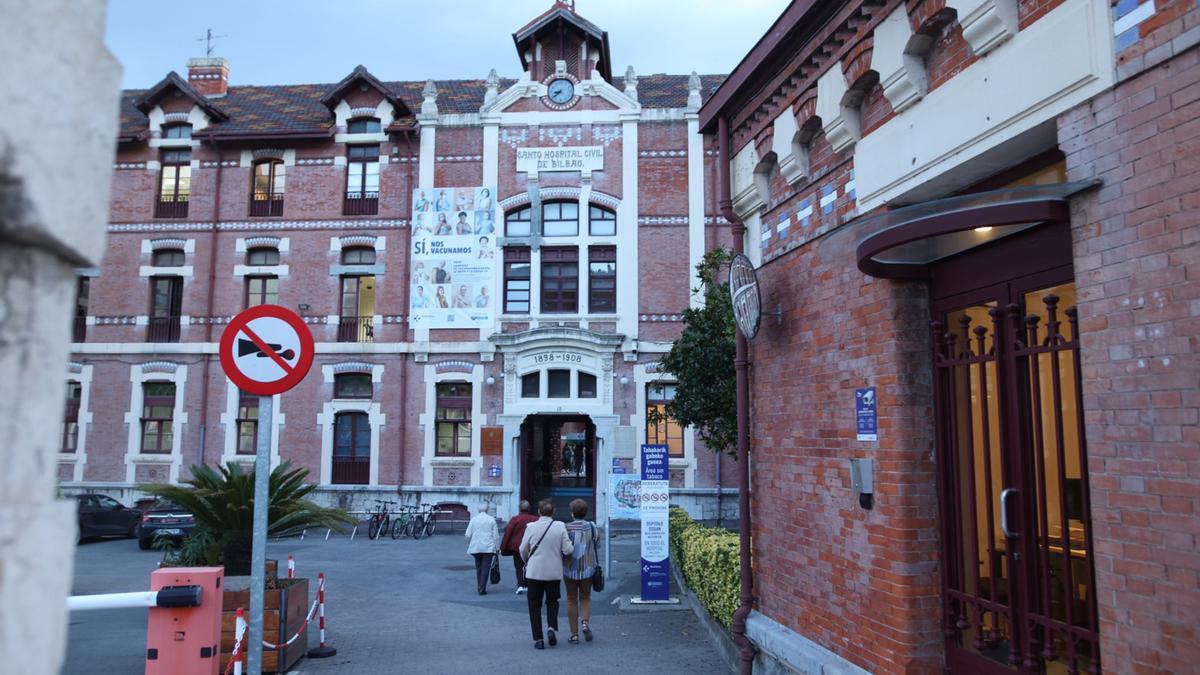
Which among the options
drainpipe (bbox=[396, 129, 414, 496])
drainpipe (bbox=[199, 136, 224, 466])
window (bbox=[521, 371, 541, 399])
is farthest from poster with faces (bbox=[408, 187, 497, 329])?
drainpipe (bbox=[199, 136, 224, 466])

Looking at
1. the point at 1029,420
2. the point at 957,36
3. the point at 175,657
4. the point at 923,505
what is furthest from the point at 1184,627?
the point at 175,657

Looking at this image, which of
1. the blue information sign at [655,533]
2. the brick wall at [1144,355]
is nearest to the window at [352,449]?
the blue information sign at [655,533]

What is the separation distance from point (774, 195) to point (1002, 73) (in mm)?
3262

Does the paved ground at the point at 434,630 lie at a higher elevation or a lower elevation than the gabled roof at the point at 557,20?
lower

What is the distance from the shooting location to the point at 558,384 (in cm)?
2542

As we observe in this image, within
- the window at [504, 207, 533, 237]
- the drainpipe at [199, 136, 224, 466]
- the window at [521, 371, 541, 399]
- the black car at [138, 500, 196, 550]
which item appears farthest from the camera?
the drainpipe at [199, 136, 224, 466]

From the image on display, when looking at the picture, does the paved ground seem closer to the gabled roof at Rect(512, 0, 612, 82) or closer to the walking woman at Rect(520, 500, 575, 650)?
the walking woman at Rect(520, 500, 575, 650)

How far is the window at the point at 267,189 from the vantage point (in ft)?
89.1

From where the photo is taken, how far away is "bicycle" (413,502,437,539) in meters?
23.2

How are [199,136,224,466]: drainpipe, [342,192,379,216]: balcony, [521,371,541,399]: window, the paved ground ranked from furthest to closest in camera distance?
1. [342,192,379,216]: balcony
2. [199,136,224,466]: drainpipe
3. [521,371,541,399]: window
4. the paved ground

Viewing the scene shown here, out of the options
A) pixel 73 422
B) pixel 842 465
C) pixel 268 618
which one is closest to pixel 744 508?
pixel 842 465

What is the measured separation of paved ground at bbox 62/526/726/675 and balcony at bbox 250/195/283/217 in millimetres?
12419

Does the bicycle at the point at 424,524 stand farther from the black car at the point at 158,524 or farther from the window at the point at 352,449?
the black car at the point at 158,524

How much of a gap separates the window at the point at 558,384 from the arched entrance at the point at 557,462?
28.9 inches
